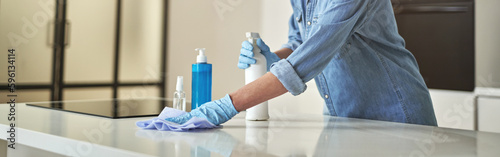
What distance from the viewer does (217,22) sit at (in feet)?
11.6

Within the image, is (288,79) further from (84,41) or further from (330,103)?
(84,41)

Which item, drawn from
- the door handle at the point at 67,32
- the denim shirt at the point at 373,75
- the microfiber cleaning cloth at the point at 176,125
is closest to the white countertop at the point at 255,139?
the microfiber cleaning cloth at the point at 176,125

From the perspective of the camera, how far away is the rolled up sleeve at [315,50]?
0.96m

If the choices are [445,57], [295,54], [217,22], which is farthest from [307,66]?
[217,22]

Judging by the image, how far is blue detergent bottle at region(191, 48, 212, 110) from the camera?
1.10m

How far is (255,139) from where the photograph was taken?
0.81 meters

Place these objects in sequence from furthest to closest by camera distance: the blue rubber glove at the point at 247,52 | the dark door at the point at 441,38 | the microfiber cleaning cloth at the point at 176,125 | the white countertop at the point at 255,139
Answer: the dark door at the point at 441,38
the blue rubber glove at the point at 247,52
the microfiber cleaning cloth at the point at 176,125
the white countertop at the point at 255,139

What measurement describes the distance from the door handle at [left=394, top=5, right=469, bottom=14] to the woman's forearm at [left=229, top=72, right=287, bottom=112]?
4.17ft

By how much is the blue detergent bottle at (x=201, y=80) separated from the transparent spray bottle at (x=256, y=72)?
104 mm

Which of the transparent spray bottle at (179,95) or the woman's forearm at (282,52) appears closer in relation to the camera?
the transparent spray bottle at (179,95)

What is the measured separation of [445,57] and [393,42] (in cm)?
91

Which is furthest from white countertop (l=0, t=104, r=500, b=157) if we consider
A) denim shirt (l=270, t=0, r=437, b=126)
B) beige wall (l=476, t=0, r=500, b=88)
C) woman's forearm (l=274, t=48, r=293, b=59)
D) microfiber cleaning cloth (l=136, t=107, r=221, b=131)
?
beige wall (l=476, t=0, r=500, b=88)

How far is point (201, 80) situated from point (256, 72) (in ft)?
0.47

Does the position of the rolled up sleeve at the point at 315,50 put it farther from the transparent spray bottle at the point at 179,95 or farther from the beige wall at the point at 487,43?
the beige wall at the point at 487,43
